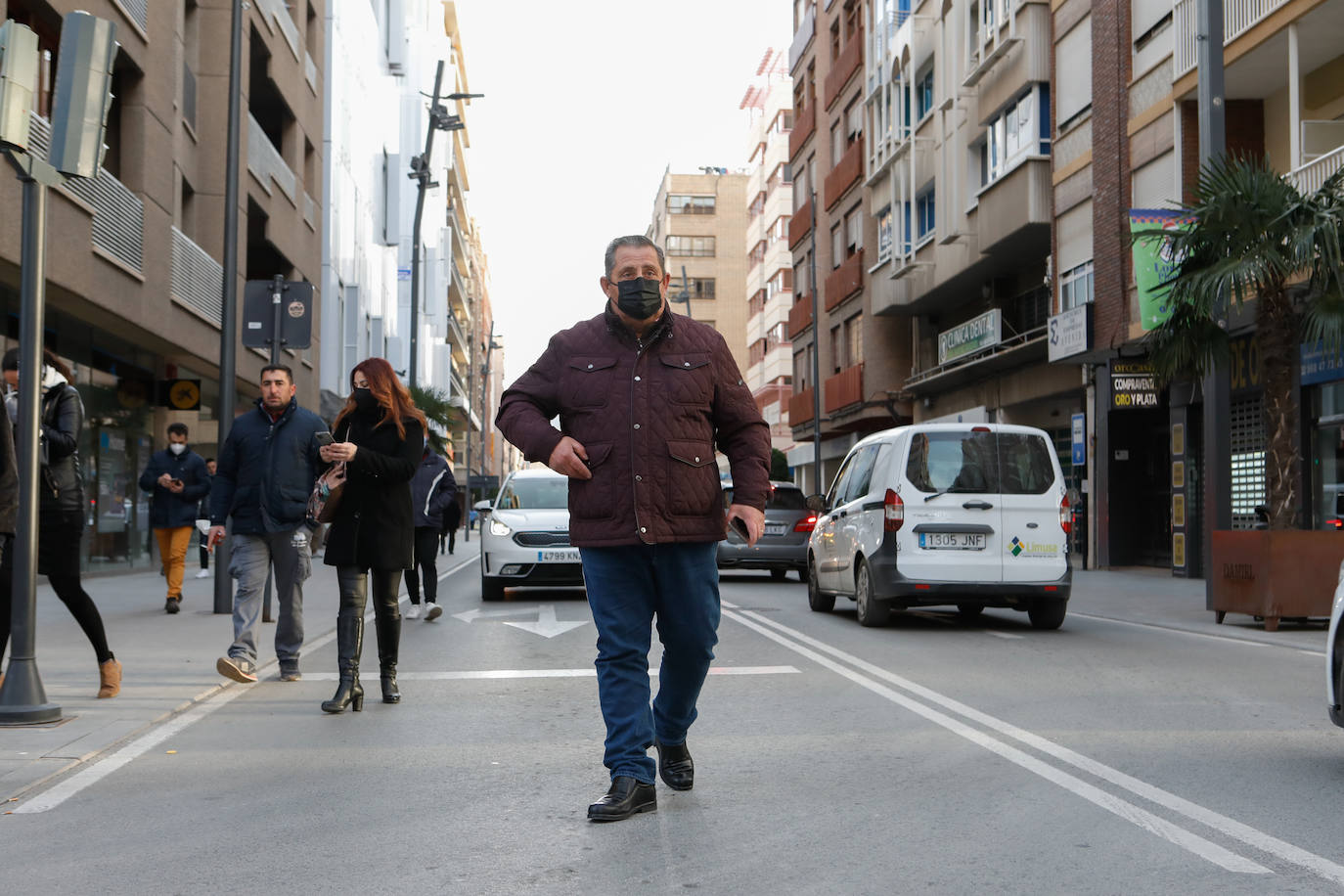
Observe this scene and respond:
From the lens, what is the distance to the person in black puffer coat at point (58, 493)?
25.9 ft

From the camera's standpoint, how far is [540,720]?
24.7 feet

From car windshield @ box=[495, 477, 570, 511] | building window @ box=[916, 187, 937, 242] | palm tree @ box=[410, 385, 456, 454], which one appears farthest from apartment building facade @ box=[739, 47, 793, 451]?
car windshield @ box=[495, 477, 570, 511]

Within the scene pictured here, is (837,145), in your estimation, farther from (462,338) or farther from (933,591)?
(462,338)

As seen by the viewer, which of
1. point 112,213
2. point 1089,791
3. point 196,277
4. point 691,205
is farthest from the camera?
point 691,205

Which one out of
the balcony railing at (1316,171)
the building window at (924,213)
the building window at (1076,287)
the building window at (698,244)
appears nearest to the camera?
the balcony railing at (1316,171)

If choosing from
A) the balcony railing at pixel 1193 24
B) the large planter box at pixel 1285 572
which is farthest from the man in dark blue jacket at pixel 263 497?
the balcony railing at pixel 1193 24

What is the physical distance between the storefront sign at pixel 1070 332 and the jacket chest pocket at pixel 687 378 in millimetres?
21315

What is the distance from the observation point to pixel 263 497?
28.5 feet

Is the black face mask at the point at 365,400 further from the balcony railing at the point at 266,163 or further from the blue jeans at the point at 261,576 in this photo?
the balcony railing at the point at 266,163

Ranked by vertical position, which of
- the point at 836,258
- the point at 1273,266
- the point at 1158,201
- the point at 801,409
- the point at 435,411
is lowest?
the point at 1273,266

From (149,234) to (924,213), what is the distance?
869 inches

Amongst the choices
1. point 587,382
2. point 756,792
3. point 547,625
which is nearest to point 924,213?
point 547,625

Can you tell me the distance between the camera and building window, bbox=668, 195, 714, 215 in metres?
103

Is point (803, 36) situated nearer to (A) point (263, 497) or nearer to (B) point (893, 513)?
(B) point (893, 513)
